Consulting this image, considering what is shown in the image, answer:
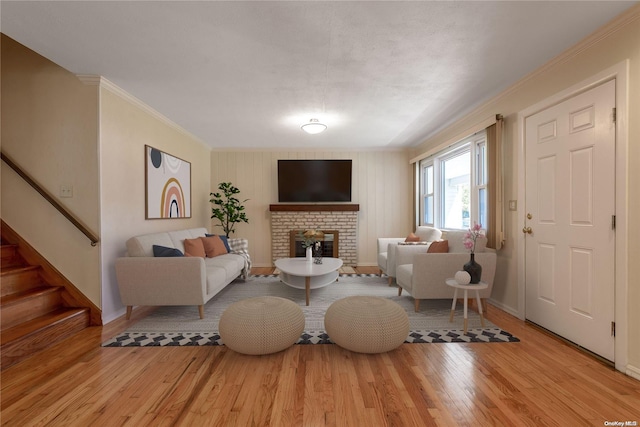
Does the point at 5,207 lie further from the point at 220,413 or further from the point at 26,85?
the point at 220,413

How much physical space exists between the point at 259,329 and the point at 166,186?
295 centimetres

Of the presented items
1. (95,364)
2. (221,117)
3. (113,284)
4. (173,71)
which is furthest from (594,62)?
(113,284)

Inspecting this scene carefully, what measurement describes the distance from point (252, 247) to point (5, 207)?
12.1 feet

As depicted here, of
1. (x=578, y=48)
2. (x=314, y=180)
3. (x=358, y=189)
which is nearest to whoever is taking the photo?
(x=578, y=48)

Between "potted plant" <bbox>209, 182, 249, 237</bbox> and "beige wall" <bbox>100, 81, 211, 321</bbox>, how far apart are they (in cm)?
136

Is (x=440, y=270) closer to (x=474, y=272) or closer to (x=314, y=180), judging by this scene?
(x=474, y=272)

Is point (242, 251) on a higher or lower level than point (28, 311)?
higher

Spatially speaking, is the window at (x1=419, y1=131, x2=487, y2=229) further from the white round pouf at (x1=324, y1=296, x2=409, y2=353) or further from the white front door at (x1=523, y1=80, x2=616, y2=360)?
the white round pouf at (x1=324, y1=296, x2=409, y2=353)

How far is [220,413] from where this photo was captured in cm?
162

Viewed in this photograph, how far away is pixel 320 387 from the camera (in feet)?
6.09

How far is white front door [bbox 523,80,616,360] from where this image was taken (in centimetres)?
217

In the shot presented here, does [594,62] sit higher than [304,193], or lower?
higher

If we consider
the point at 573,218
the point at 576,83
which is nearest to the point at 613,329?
the point at 573,218

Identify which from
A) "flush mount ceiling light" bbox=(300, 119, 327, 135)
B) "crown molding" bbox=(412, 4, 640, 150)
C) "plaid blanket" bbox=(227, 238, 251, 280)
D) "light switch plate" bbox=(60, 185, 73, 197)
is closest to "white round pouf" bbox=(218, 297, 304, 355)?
"light switch plate" bbox=(60, 185, 73, 197)
